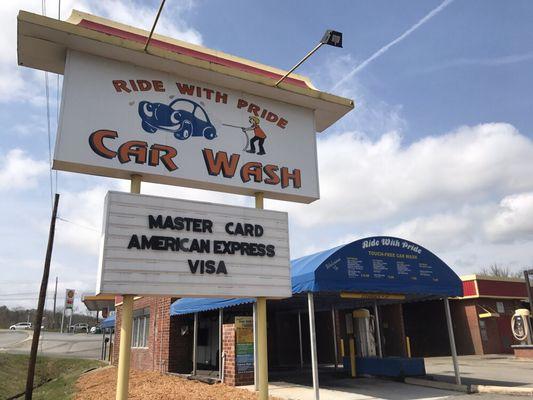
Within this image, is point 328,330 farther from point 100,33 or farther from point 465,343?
point 100,33

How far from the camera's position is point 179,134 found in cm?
777

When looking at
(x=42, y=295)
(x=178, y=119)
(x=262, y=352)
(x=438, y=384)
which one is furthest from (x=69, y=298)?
(x=178, y=119)

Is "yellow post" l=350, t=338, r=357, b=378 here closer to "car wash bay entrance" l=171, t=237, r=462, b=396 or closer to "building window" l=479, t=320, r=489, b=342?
"car wash bay entrance" l=171, t=237, r=462, b=396

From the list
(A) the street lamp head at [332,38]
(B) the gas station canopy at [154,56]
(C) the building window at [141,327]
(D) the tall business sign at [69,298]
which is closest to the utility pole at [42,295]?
(C) the building window at [141,327]

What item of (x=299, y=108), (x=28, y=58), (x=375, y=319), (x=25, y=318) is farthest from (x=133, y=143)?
(x=25, y=318)

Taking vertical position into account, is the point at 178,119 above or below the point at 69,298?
below

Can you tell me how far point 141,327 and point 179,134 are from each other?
1646 cm

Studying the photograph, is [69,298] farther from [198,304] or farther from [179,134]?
[179,134]

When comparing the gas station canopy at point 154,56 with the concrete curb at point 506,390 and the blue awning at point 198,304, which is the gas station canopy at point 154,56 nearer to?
the blue awning at point 198,304

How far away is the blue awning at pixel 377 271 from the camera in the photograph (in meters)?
10.8

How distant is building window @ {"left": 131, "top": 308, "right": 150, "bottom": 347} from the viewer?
69.0 ft

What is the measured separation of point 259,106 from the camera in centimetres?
880

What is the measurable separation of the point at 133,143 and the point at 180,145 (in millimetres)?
769

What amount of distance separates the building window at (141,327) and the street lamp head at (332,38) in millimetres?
16371
